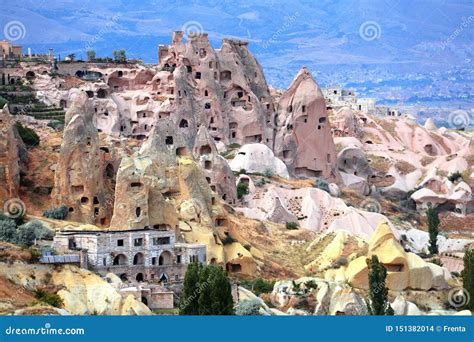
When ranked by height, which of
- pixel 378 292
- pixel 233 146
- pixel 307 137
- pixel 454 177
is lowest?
pixel 378 292

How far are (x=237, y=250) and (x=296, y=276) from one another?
10.3 feet

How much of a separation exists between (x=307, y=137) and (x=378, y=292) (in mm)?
50294

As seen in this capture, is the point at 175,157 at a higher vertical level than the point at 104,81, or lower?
lower

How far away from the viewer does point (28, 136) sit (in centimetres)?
9275

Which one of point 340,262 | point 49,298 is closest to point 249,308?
point 49,298

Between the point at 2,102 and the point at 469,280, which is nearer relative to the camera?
the point at 469,280

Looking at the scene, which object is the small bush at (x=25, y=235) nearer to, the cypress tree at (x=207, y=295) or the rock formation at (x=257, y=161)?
the cypress tree at (x=207, y=295)

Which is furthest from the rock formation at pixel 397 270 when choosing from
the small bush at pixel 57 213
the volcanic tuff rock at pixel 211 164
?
the volcanic tuff rock at pixel 211 164

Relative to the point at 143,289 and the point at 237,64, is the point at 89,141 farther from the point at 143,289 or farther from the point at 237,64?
the point at 237,64

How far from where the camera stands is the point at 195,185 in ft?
262

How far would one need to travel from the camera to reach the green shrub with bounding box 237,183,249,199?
99019 millimetres

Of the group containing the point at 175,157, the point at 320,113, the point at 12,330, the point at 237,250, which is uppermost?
the point at 320,113

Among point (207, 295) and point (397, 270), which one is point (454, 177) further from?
point (207, 295)

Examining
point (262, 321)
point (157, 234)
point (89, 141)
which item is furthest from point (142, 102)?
point (262, 321)
